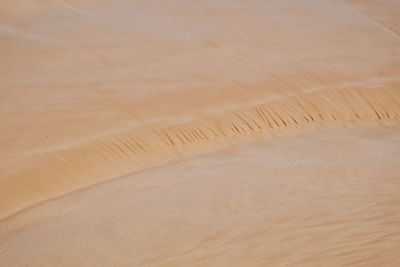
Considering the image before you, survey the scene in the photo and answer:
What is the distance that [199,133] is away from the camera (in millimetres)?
7590

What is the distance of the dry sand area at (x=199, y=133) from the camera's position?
186 inches

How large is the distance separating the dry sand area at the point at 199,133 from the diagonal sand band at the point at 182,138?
0.07 ft

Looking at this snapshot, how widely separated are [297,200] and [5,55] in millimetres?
5165

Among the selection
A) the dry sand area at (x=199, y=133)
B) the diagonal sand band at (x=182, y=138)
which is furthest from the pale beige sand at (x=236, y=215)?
the diagonal sand band at (x=182, y=138)

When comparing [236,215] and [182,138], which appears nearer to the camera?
[236,215]

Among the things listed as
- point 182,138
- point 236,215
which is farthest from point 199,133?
point 236,215

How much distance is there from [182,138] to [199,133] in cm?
27

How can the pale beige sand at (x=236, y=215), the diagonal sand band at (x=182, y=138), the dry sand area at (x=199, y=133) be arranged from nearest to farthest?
the pale beige sand at (x=236, y=215) → the dry sand area at (x=199, y=133) → the diagonal sand band at (x=182, y=138)

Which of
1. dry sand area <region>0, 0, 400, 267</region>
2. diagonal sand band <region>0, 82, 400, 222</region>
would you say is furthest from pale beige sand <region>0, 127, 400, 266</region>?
diagonal sand band <region>0, 82, 400, 222</region>

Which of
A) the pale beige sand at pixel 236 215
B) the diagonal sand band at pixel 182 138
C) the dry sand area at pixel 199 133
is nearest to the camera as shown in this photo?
the pale beige sand at pixel 236 215

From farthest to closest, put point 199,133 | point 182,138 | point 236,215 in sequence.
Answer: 1. point 199,133
2. point 182,138
3. point 236,215

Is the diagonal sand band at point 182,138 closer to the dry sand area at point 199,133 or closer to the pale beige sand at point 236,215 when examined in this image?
the dry sand area at point 199,133

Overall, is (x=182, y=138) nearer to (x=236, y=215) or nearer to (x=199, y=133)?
(x=199, y=133)

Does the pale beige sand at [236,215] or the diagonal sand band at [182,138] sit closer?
the pale beige sand at [236,215]
